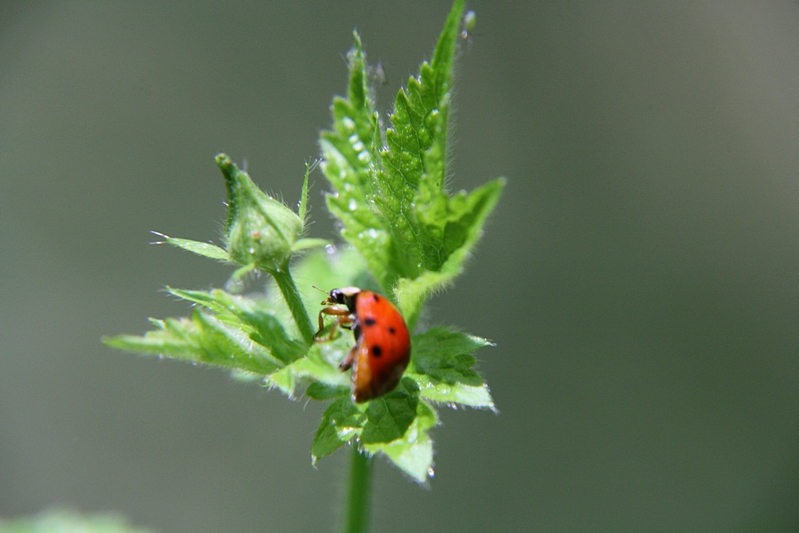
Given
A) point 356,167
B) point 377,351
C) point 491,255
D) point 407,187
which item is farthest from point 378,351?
point 491,255

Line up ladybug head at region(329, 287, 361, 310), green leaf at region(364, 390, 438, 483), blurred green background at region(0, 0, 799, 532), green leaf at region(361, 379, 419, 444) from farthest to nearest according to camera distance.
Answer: blurred green background at region(0, 0, 799, 532) → ladybug head at region(329, 287, 361, 310) → green leaf at region(361, 379, 419, 444) → green leaf at region(364, 390, 438, 483)

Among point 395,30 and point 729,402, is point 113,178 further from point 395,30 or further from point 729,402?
point 729,402

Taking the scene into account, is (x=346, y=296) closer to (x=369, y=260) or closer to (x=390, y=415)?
(x=369, y=260)

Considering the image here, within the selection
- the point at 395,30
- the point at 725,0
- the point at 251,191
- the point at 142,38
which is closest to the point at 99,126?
the point at 142,38

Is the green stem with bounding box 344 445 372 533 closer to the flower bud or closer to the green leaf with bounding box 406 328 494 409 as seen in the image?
the green leaf with bounding box 406 328 494 409

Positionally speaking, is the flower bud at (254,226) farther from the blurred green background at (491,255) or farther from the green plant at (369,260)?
the blurred green background at (491,255)

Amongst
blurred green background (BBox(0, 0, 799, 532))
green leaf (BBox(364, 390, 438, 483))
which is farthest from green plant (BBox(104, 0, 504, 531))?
blurred green background (BBox(0, 0, 799, 532))

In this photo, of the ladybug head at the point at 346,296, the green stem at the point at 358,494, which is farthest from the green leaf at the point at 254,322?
the green stem at the point at 358,494
